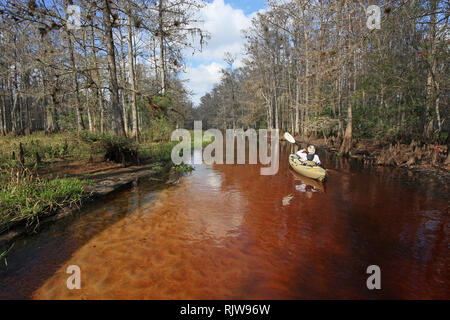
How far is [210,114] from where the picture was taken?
65.6m

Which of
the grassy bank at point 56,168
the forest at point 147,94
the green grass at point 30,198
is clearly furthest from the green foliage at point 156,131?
the green grass at point 30,198

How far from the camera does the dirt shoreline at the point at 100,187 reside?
473cm

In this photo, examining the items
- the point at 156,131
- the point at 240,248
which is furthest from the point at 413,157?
the point at 156,131

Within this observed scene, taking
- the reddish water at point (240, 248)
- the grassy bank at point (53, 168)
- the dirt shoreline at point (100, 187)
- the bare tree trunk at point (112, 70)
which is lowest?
the reddish water at point (240, 248)

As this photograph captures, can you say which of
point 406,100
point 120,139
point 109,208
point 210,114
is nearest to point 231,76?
point 210,114

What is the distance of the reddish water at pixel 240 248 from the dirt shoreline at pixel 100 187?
0.94ft

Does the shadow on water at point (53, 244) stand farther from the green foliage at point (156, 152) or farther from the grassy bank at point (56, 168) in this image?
the green foliage at point (156, 152)

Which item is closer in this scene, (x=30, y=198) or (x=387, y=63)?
(x=30, y=198)

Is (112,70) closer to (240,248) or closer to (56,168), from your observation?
(56,168)

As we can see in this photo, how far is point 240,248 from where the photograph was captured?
474cm

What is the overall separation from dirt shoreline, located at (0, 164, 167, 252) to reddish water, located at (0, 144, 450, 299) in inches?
11.2

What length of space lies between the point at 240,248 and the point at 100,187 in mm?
5286

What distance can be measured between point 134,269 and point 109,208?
10.1 ft
